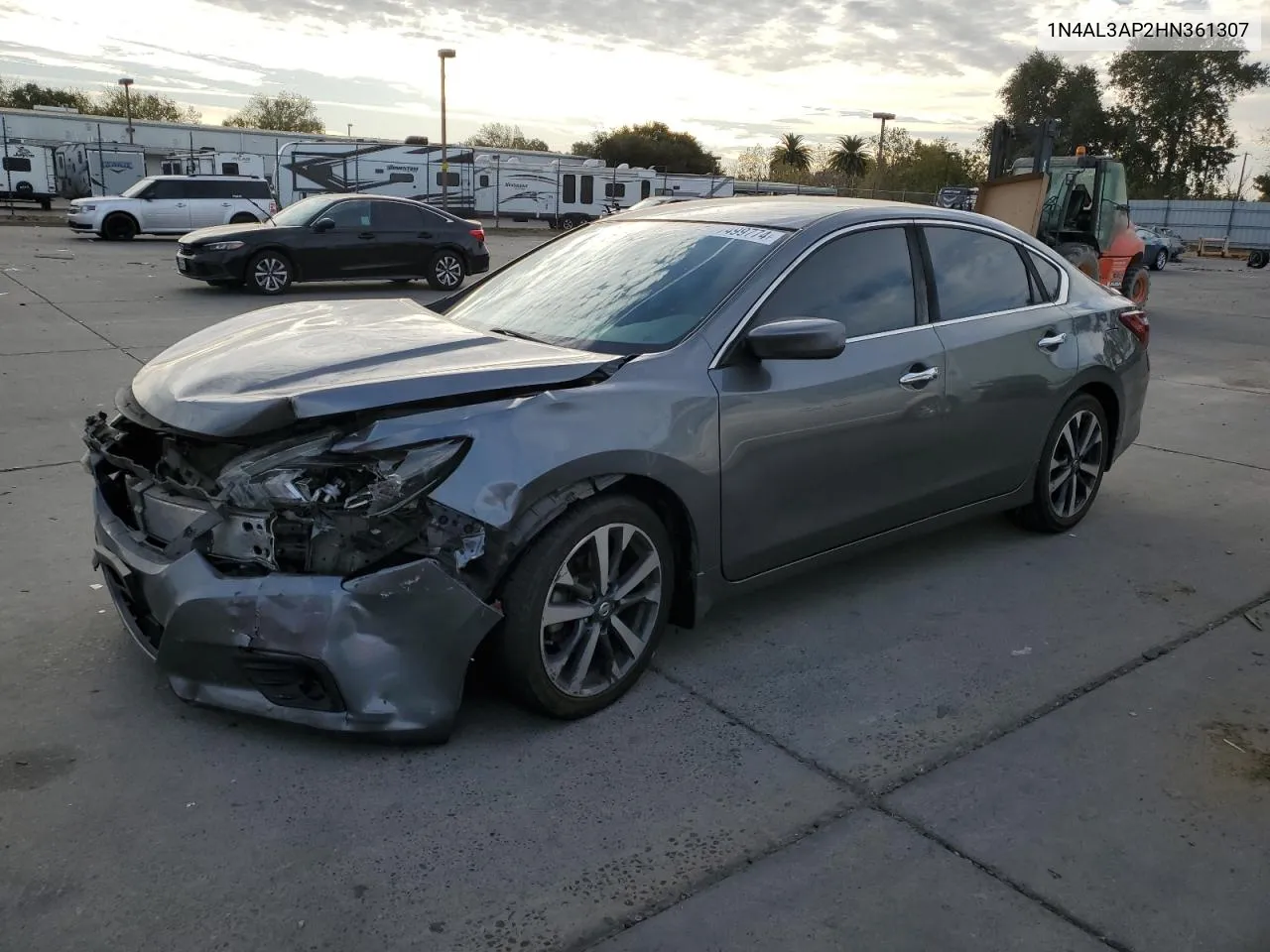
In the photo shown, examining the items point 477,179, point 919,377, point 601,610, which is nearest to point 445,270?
point 919,377

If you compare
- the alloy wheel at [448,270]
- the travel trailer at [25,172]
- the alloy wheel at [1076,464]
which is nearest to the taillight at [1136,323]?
the alloy wheel at [1076,464]

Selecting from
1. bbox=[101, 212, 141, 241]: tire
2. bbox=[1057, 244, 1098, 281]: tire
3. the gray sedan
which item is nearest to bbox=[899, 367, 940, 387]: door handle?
the gray sedan

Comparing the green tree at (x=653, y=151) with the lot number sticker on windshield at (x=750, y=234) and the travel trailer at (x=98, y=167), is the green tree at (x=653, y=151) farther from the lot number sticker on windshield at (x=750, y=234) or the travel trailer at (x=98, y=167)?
the lot number sticker on windshield at (x=750, y=234)

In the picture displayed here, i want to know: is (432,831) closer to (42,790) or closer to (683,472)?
(42,790)

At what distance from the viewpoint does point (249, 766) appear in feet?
9.91

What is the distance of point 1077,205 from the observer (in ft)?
53.6

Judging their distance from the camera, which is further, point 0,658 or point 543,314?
point 543,314

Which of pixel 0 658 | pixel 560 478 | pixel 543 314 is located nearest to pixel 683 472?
pixel 560 478

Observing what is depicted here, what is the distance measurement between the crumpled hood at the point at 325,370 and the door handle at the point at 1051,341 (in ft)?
7.73

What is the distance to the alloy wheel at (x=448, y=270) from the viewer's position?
16844mm

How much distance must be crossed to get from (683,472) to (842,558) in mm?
1042

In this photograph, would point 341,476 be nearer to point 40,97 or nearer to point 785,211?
point 785,211

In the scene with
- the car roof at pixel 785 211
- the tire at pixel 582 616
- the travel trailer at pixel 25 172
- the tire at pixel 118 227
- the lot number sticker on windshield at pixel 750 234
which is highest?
the travel trailer at pixel 25 172

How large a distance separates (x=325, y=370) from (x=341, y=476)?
436 mm
